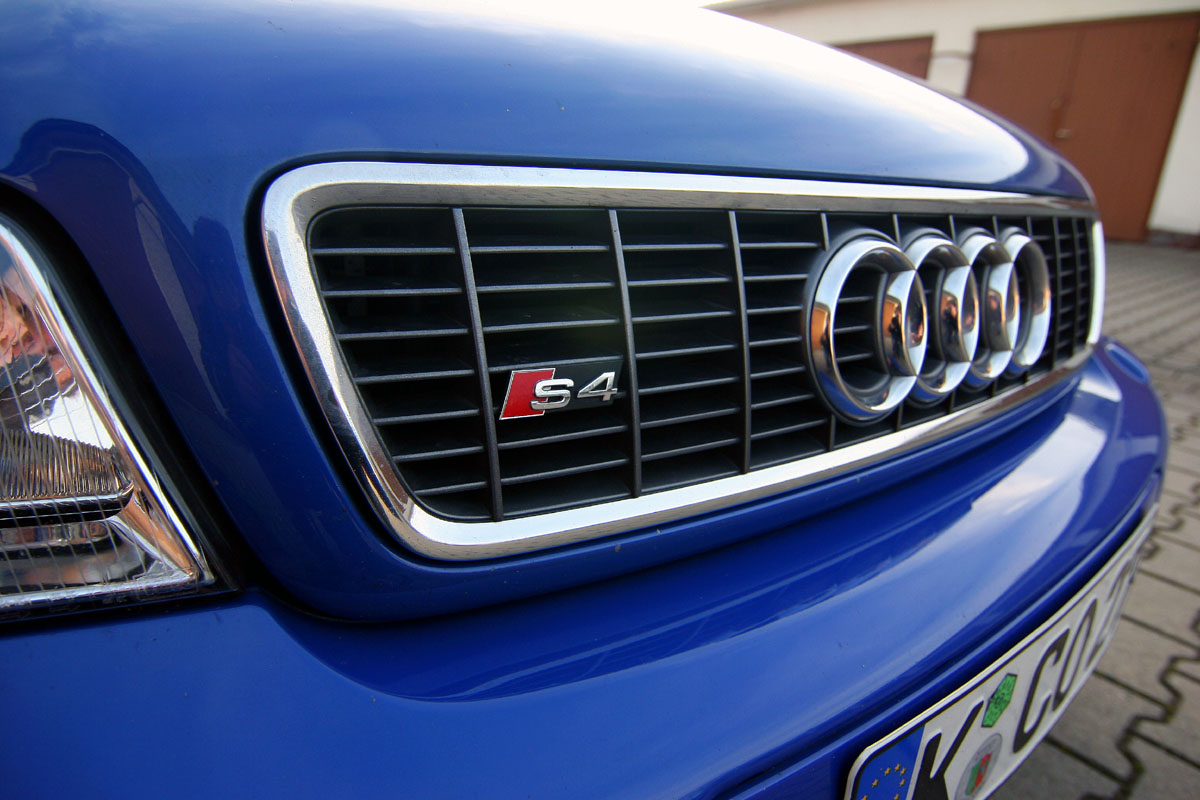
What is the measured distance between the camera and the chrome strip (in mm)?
563

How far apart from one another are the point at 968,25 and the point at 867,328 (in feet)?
38.4

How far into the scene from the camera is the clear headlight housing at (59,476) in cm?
52

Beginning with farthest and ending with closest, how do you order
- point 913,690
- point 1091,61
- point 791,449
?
point 1091,61 → point 791,449 → point 913,690

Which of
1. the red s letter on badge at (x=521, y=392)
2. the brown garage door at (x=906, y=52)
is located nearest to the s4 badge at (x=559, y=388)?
the red s letter on badge at (x=521, y=392)

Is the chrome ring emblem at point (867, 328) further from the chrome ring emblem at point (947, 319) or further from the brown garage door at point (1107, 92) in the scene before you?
the brown garage door at point (1107, 92)

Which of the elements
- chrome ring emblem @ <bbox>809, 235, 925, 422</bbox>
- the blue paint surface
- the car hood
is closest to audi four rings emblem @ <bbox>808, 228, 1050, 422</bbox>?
chrome ring emblem @ <bbox>809, 235, 925, 422</bbox>

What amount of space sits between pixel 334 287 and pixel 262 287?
0.19ft

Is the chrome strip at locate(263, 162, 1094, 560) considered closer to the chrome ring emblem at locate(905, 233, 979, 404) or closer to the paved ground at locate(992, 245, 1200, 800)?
the chrome ring emblem at locate(905, 233, 979, 404)

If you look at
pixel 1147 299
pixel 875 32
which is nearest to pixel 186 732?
pixel 1147 299

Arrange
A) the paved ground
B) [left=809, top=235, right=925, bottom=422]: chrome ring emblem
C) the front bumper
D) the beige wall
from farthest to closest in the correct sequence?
the beige wall
the paved ground
[left=809, top=235, right=925, bottom=422]: chrome ring emblem
the front bumper

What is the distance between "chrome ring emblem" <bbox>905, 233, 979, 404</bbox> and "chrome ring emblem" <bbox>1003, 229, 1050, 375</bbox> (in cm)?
23

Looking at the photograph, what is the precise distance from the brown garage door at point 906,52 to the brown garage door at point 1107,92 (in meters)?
0.92

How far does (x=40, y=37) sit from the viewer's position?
1.65 ft

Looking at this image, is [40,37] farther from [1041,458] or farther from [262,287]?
[1041,458]
